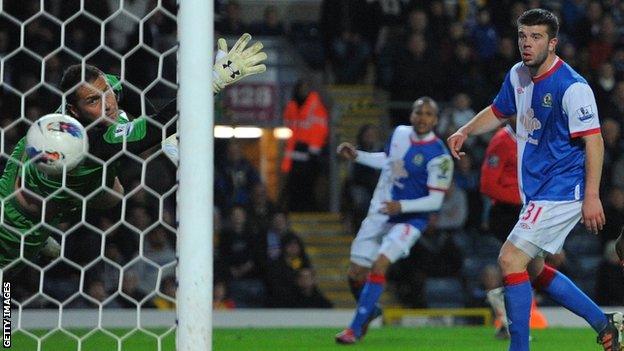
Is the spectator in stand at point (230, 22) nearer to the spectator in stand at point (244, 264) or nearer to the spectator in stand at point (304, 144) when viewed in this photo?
the spectator in stand at point (304, 144)

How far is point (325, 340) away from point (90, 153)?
3.61 m

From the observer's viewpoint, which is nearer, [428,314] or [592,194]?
[592,194]

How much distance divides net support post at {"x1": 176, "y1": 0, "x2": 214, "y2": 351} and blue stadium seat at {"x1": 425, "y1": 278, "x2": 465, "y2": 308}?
766 centimetres

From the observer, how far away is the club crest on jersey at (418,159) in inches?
341

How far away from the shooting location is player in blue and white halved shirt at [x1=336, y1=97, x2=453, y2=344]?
27.8ft

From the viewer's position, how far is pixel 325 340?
8.32m

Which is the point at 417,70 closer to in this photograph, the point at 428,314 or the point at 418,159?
the point at 428,314

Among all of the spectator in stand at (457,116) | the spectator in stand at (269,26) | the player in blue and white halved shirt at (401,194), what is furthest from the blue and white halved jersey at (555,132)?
the spectator in stand at (269,26)

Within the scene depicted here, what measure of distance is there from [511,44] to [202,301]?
9.76 metres

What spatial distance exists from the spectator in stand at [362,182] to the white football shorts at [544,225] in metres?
6.72

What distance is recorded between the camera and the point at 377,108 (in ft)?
47.7

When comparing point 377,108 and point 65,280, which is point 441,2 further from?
point 65,280

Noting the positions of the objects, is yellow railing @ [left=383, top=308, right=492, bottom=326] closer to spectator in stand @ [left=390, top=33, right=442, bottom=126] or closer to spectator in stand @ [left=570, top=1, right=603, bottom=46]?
spectator in stand @ [left=390, top=33, right=442, bottom=126]

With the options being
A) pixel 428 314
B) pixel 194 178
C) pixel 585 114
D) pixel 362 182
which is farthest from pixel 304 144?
pixel 194 178
